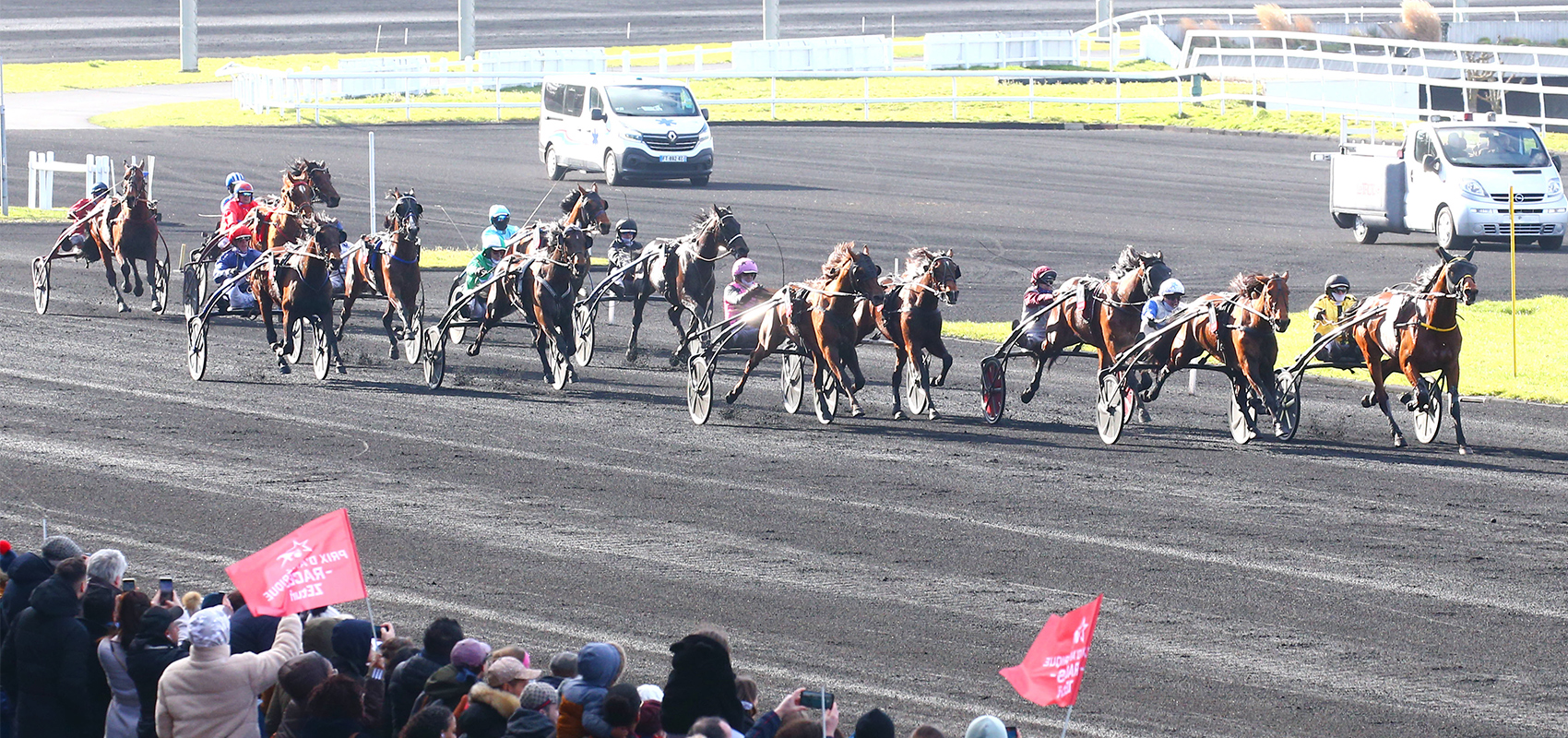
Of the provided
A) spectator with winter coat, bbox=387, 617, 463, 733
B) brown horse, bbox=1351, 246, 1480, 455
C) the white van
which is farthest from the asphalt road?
spectator with winter coat, bbox=387, 617, 463, 733

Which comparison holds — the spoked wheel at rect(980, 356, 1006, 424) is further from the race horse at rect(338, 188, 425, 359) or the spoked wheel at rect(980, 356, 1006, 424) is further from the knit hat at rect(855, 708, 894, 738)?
the knit hat at rect(855, 708, 894, 738)

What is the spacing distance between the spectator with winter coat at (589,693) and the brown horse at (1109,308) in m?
10.8

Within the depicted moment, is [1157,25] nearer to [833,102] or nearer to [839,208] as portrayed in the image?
[833,102]

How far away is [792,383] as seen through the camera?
1841cm

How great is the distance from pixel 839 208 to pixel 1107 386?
17.8 meters

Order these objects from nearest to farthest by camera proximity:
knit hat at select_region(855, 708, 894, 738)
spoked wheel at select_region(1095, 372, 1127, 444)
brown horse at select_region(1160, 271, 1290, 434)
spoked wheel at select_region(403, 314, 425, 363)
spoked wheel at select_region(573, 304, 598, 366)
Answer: knit hat at select_region(855, 708, 894, 738) < brown horse at select_region(1160, 271, 1290, 434) < spoked wheel at select_region(1095, 372, 1127, 444) < spoked wheel at select_region(403, 314, 425, 363) < spoked wheel at select_region(573, 304, 598, 366)

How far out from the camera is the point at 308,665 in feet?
23.0

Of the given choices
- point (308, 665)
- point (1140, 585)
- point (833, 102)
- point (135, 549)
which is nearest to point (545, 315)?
point (135, 549)

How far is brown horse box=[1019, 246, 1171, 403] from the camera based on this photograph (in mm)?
17344

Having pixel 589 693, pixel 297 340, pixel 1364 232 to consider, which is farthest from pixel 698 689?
pixel 1364 232

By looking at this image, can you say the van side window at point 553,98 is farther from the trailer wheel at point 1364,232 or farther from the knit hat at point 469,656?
the knit hat at point 469,656

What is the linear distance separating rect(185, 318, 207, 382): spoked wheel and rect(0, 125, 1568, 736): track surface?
176 mm

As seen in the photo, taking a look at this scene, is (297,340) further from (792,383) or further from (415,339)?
(792,383)

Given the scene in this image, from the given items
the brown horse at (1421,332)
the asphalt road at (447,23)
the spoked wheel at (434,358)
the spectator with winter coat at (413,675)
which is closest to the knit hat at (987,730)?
the spectator with winter coat at (413,675)
